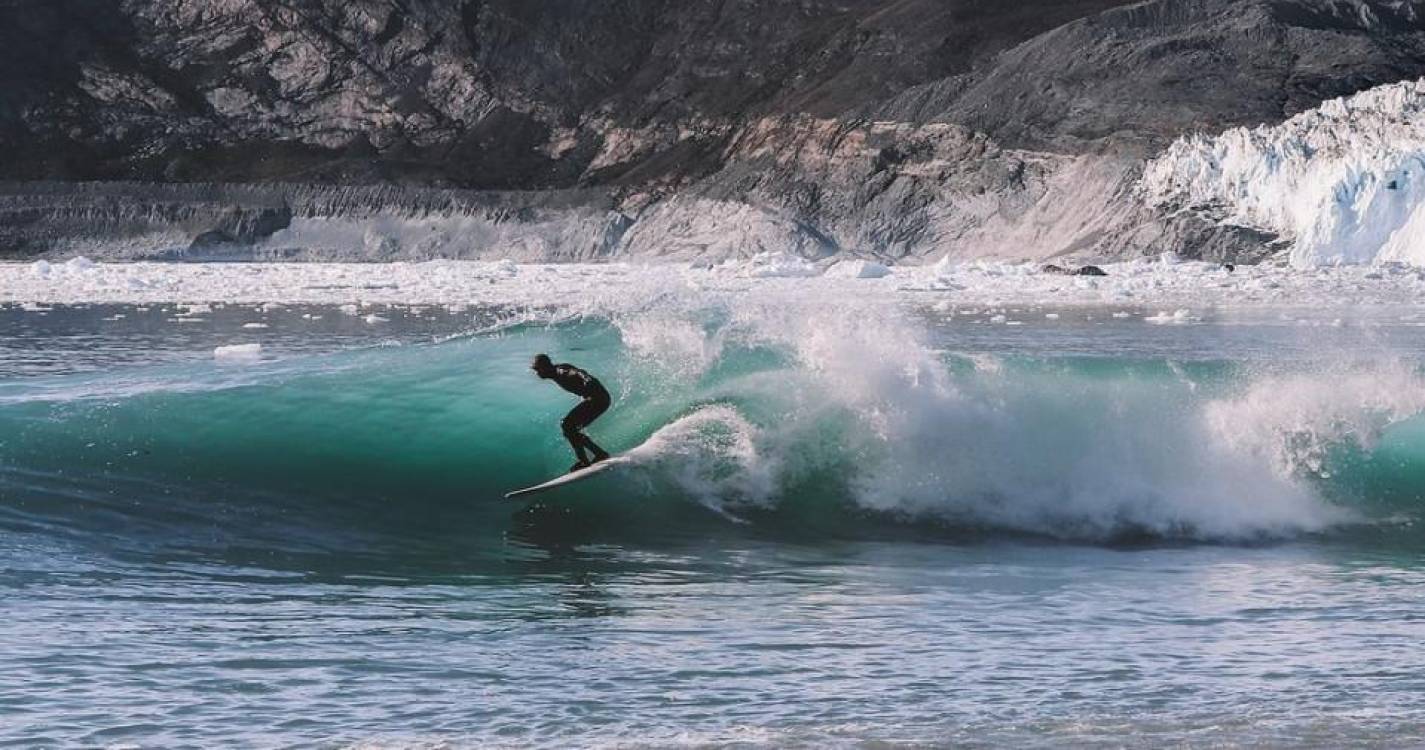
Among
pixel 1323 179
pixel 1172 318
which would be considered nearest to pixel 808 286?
pixel 1172 318

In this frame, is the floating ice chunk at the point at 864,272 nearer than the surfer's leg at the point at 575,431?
No

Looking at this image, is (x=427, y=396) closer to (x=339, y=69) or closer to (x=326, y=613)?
(x=326, y=613)

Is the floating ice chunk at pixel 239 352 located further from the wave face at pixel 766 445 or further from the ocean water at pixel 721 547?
the wave face at pixel 766 445

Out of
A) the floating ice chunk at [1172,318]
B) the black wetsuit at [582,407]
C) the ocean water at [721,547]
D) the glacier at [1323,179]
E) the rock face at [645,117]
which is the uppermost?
the rock face at [645,117]

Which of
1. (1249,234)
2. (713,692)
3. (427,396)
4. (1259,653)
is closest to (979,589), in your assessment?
(1259,653)

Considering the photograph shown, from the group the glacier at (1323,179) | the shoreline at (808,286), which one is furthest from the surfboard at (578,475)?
the glacier at (1323,179)

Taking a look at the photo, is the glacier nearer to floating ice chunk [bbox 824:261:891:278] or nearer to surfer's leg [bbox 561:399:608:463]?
floating ice chunk [bbox 824:261:891:278]

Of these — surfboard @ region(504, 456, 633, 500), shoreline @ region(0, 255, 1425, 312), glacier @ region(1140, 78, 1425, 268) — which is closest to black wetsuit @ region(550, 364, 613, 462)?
surfboard @ region(504, 456, 633, 500)
